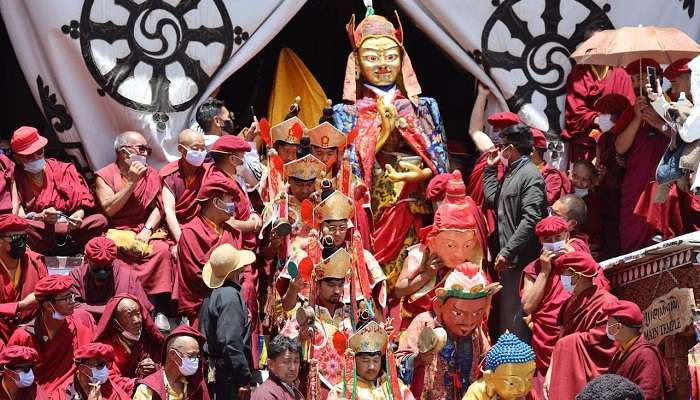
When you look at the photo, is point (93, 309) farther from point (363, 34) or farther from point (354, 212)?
point (363, 34)

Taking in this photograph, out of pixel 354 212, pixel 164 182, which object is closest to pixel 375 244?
pixel 354 212

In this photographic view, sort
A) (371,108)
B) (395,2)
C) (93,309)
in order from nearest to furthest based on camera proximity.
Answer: (93,309)
(371,108)
(395,2)

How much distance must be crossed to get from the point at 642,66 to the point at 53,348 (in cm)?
431

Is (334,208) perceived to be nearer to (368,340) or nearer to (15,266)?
(368,340)

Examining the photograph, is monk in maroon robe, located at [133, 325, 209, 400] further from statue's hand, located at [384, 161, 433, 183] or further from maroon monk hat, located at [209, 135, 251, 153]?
statue's hand, located at [384, 161, 433, 183]

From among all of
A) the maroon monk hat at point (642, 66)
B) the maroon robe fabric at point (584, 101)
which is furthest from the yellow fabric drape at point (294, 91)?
the maroon monk hat at point (642, 66)

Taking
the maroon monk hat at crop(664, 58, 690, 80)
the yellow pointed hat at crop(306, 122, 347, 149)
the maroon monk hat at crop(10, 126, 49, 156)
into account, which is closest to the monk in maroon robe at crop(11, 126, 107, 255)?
the maroon monk hat at crop(10, 126, 49, 156)

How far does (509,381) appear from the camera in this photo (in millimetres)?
10867

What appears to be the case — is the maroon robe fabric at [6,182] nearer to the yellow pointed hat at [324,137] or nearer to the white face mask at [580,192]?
the yellow pointed hat at [324,137]

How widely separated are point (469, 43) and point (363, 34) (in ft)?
2.63

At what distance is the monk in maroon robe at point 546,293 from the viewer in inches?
465

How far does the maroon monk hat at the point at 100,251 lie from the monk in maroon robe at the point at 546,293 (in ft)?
8.24

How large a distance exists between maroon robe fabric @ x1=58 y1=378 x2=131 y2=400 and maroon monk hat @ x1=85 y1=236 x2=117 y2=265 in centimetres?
83

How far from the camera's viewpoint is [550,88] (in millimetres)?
13930
